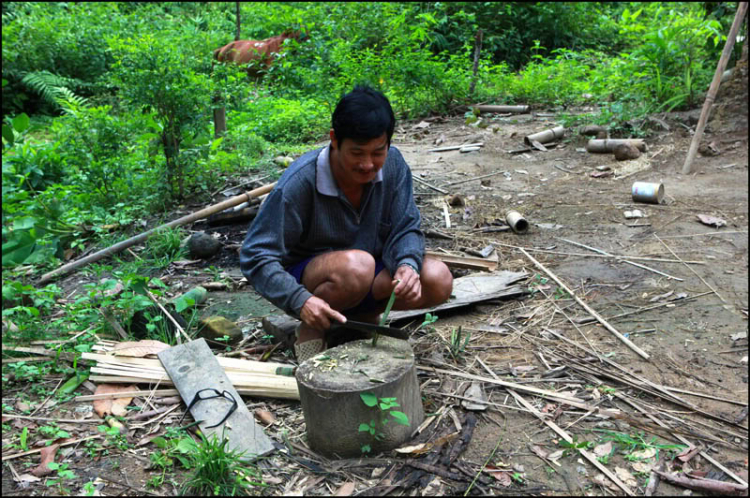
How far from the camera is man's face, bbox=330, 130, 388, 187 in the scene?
256 centimetres

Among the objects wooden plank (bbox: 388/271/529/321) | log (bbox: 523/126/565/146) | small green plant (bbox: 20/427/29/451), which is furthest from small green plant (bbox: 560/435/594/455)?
log (bbox: 523/126/565/146)

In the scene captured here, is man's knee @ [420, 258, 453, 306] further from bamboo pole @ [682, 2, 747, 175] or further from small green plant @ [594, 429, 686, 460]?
bamboo pole @ [682, 2, 747, 175]

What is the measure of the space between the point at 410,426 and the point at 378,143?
1.21 m

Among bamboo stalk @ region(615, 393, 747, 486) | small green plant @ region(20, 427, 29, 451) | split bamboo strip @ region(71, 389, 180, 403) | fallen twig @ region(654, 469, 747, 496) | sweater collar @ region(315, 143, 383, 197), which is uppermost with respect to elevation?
sweater collar @ region(315, 143, 383, 197)

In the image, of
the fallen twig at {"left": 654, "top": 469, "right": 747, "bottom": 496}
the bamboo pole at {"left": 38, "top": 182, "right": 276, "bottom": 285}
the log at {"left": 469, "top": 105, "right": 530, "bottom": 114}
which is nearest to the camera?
the fallen twig at {"left": 654, "top": 469, "right": 747, "bottom": 496}

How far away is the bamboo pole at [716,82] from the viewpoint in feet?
16.1

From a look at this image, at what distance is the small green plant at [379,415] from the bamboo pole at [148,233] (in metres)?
3.07

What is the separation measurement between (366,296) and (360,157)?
787 mm

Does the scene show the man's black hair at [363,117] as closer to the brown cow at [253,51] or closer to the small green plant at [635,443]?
the small green plant at [635,443]

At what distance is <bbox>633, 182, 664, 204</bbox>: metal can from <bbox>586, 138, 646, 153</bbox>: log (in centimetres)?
131

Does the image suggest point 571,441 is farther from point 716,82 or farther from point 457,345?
point 716,82

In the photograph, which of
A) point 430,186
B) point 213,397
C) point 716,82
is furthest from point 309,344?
point 716,82

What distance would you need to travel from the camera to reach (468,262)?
13.6ft

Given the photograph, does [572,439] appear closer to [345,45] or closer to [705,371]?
[705,371]
